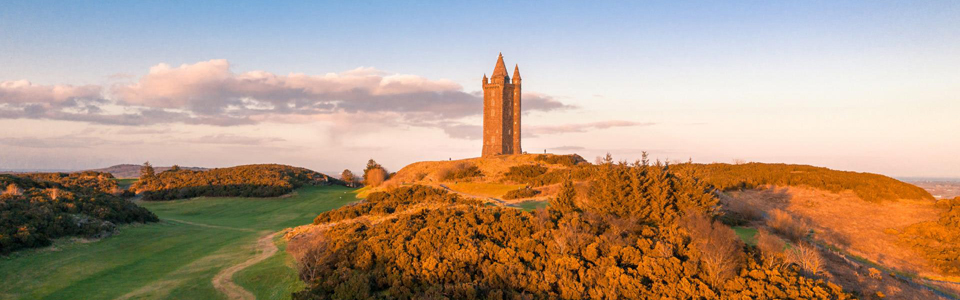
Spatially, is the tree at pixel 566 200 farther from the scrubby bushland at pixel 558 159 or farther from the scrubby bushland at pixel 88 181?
the scrubby bushland at pixel 88 181

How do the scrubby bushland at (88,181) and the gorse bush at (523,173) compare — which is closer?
the gorse bush at (523,173)

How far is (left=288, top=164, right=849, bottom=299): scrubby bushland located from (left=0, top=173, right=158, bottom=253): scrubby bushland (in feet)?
23.4

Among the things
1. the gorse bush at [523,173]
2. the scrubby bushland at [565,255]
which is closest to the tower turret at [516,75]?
the gorse bush at [523,173]

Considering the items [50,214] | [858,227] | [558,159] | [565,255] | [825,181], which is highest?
[558,159]

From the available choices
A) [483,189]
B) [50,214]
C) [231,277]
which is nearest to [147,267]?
[231,277]

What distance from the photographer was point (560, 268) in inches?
357

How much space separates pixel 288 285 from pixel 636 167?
1173 cm

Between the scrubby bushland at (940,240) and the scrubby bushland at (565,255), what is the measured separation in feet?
19.4

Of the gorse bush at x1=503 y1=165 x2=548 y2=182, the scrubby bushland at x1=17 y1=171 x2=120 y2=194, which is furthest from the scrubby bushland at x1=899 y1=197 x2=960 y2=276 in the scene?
the scrubby bushland at x1=17 y1=171 x2=120 y2=194

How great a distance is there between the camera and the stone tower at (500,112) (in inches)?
2030

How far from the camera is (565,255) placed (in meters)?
9.74

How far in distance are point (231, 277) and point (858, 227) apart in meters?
21.5

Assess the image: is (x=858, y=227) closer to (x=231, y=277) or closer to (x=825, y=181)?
(x=825, y=181)

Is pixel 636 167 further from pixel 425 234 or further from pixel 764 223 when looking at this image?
pixel 425 234
